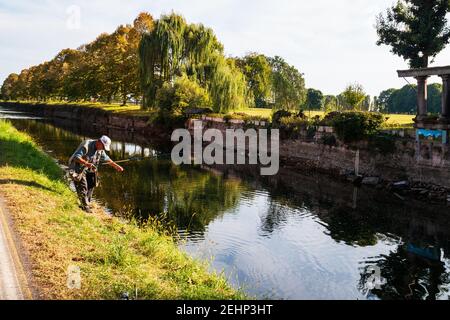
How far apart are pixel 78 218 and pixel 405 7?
92.8 feet

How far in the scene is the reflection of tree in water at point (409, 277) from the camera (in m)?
10.3

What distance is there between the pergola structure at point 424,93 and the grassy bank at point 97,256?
16.3 m

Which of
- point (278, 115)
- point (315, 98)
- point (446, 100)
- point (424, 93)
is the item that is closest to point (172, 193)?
point (424, 93)

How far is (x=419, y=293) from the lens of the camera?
33.9 ft

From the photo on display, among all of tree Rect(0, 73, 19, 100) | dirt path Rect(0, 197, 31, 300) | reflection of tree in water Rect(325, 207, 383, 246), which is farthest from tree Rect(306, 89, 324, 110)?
dirt path Rect(0, 197, 31, 300)

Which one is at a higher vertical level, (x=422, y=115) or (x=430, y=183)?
(x=422, y=115)

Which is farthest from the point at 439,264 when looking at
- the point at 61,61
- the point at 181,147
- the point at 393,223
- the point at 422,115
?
the point at 61,61

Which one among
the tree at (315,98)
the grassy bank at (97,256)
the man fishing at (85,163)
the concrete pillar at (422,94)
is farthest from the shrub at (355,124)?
the tree at (315,98)

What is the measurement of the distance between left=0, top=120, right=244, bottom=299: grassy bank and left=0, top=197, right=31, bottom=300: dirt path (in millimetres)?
215

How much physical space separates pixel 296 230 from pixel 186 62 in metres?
32.0

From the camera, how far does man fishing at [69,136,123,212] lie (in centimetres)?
1244

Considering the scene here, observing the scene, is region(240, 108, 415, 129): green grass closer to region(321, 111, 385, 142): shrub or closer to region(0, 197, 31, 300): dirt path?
region(321, 111, 385, 142): shrub

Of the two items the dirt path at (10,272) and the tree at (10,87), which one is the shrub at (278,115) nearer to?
the dirt path at (10,272)

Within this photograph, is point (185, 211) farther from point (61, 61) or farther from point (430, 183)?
point (61, 61)
